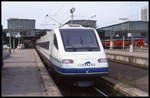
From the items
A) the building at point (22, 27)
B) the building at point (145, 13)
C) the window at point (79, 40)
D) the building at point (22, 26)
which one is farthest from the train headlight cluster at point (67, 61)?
the building at point (22, 26)

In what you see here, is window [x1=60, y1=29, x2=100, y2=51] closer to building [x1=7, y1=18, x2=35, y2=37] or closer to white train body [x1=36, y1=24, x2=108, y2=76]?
white train body [x1=36, y1=24, x2=108, y2=76]

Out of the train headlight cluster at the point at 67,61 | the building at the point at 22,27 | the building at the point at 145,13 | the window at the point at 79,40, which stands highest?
the building at the point at 22,27

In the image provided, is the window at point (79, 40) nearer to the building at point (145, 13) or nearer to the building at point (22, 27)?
the building at point (145, 13)

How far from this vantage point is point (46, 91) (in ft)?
24.5

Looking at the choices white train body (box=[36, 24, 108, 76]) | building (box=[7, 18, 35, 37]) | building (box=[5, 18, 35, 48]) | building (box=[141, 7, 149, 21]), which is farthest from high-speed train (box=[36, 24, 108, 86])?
building (box=[7, 18, 35, 37])

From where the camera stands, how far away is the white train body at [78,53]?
8578 millimetres

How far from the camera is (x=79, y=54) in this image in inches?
350

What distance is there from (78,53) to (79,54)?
0.20 ft

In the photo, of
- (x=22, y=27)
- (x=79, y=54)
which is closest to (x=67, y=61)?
(x=79, y=54)

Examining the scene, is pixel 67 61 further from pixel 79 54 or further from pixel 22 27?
pixel 22 27

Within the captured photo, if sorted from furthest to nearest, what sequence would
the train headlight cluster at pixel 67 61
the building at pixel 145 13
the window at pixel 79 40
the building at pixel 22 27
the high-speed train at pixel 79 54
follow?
the building at pixel 22 27
the building at pixel 145 13
the window at pixel 79 40
the train headlight cluster at pixel 67 61
the high-speed train at pixel 79 54

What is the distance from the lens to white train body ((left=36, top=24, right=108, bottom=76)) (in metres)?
8.58

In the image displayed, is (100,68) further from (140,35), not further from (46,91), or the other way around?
(140,35)

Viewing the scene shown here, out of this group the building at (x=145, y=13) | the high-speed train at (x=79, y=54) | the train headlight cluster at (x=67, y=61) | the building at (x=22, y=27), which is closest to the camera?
the high-speed train at (x=79, y=54)
